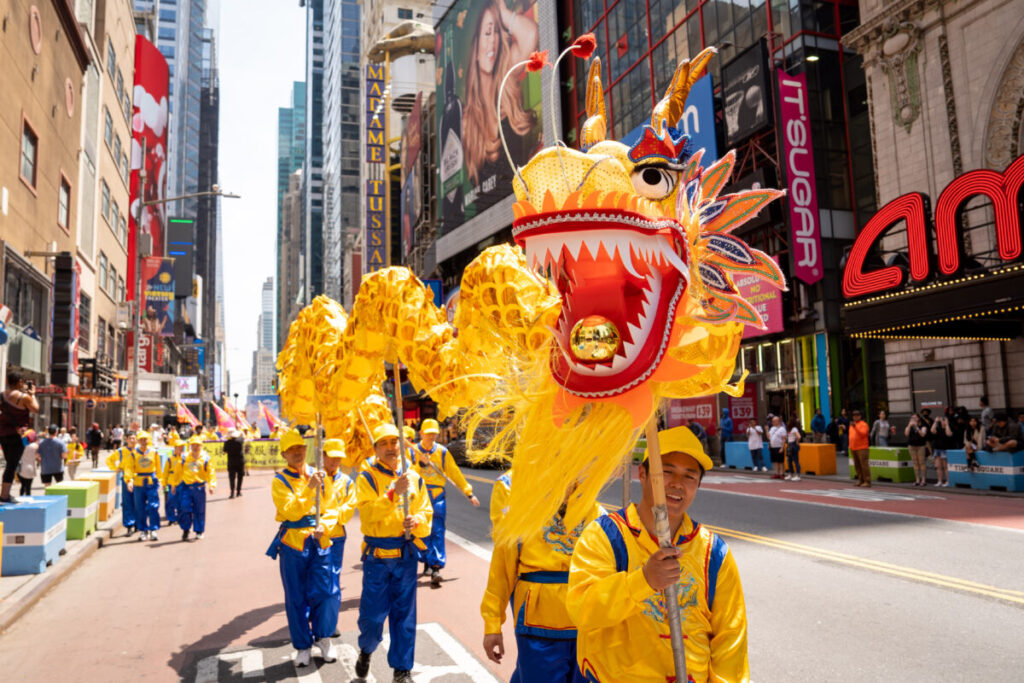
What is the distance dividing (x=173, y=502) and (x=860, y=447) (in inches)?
577

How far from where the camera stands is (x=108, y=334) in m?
37.2

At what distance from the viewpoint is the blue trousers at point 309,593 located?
19.9ft

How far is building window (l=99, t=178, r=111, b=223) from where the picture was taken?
33013 mm

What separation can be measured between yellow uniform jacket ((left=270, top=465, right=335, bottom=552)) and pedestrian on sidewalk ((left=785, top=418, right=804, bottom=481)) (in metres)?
15.7

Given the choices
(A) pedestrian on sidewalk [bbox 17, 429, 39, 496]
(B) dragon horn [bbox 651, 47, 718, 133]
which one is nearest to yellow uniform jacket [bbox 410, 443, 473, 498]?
(B) dragon horn [bbox 651, 47, 718, 133]

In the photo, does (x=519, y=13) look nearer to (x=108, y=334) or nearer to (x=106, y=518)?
(x=108, y=334)

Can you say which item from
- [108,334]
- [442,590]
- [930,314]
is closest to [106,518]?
[442,590]

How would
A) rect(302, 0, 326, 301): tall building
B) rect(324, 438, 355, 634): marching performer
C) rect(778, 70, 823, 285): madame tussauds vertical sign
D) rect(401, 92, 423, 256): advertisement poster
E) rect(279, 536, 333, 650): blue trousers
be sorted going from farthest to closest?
rect(302, 0, 326, 301): tall building
rect(401, 92, 423, 256): advertisement poster
rect(778, 70, 823, 285): madame tussauds vertical sign
rect(324, 438, 355, 634): marching performer
rect(279, 536, 333, 650): blue trousers

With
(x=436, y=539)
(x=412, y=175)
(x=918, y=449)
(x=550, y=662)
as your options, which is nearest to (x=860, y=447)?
(x=918, y=449)

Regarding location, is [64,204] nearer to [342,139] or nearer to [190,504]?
[190,504]

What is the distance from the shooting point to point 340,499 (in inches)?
261

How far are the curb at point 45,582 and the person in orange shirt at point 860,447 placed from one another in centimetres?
1503

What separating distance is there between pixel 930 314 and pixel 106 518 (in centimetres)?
1812

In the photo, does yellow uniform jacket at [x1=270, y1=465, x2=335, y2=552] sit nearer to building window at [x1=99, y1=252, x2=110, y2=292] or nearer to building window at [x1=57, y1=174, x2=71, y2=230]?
building window at [x1=57, y1=174, x2=71, y2=230]
